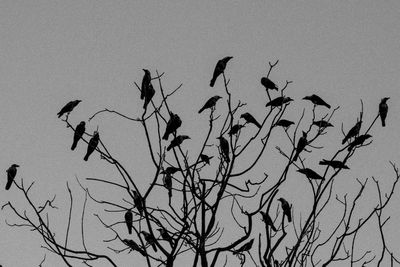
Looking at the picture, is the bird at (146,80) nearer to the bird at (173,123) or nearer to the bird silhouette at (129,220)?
the bird at (173,123)

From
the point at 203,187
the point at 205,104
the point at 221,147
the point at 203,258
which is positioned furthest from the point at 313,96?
the point at 203,258

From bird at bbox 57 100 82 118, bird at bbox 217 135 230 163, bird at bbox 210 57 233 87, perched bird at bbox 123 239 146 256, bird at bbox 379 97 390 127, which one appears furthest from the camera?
bird at bbox 379 97 390 127

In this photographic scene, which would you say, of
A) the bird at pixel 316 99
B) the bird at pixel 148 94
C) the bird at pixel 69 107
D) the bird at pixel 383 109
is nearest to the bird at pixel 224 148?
the bird at pixel 148 94

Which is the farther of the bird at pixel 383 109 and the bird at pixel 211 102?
the bird at pixel 383 109

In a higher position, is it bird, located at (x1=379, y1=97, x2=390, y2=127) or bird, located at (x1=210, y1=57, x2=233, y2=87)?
bird, located at (x1=210, y1=57, x2=233, y2=87)

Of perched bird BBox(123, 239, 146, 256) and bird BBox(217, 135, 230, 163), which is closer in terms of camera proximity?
perched bird BBox(123, 239, 146, 256)

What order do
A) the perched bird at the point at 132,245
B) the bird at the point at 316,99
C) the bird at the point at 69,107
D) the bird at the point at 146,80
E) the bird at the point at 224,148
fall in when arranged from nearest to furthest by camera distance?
the perched bird at the point at 132,245
the bird at the point at 224,148
the bird at the point at 146,80
the bird at the point at 69,107
the bird at the point at 316,99

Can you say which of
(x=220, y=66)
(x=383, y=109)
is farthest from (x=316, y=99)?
(x=220, y=66)

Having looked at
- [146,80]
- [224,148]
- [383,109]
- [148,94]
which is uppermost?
[383,109]

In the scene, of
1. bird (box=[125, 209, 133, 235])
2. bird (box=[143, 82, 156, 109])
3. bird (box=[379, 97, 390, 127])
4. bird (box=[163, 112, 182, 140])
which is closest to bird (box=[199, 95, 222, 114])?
bird (box=[163, 112, 182, 140])

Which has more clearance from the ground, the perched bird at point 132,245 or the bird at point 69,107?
the bird at point 69,107

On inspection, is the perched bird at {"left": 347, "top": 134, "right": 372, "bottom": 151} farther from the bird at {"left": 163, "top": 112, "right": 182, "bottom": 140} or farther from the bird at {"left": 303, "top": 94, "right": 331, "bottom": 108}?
the bird at {"left": 303, "top": 94, "right": 331, "bottom": 108}

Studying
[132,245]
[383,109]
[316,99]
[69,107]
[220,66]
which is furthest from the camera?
[383,109]

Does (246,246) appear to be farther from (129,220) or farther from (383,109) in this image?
(383,109)
